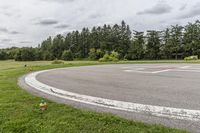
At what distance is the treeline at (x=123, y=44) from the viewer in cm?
4981

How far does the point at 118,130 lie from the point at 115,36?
6150cm

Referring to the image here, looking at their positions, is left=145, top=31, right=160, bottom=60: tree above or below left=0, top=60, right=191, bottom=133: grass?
above

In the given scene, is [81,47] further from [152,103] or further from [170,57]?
[152,103]

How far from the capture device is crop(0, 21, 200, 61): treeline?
163 ft

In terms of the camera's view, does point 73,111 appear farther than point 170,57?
No

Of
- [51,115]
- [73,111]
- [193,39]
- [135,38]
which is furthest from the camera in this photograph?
[135,38]

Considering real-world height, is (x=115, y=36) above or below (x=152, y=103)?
above

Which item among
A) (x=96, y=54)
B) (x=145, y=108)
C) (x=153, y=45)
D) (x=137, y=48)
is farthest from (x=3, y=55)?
(x=145, y=108)

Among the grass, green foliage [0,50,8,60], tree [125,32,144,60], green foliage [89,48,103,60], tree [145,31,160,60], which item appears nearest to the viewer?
the grass

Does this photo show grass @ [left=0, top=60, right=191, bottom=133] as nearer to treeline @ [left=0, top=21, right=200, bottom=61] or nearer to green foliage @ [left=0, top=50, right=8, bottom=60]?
treeline @ [left=0, top=21, right=200, bottom=61]

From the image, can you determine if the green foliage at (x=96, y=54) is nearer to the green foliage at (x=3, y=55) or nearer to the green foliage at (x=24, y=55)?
the green foliage at (x=24, y=55)

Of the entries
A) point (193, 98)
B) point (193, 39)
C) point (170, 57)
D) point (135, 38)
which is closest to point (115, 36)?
point (135, 38)

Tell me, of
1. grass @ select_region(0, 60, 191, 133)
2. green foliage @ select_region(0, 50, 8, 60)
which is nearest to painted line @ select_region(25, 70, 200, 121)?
grass @ select_region(0, 60, 191, 133)

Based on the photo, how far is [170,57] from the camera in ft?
171
